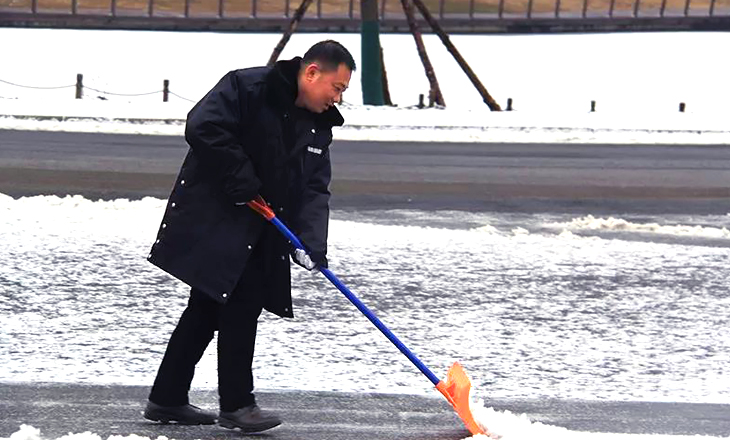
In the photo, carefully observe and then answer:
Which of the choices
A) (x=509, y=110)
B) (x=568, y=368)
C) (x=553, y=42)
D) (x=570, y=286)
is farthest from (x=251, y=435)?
(x=553, y=42)

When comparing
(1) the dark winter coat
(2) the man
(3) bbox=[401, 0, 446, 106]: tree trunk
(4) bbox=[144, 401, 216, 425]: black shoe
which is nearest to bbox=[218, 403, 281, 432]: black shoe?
(2) the man

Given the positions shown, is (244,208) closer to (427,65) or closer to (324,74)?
(324,74)

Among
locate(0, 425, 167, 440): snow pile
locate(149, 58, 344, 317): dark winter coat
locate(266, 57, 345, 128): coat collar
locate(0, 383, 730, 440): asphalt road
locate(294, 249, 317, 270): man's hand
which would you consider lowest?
locate(0, 383, 730, 440): asphalt road

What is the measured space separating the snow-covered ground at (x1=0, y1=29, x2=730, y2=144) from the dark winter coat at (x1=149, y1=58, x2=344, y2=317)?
63.8 ft

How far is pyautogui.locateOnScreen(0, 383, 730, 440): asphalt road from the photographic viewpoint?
5312mm

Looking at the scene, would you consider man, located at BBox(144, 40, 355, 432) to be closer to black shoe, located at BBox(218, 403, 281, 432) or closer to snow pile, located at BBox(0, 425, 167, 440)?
black shoe, located at BBox(218, 403, 281, 432)

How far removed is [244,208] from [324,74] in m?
0.59

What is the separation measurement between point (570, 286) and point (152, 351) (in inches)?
122

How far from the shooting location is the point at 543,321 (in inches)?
302

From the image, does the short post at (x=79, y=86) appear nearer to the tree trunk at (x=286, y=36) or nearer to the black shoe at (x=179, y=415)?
the tree trunk at (x=286, y=36)

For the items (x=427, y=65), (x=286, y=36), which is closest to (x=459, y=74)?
(x=427, y=65)

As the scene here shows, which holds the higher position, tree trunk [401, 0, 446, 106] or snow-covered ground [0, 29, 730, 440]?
tree trunk [401, 0, 446, 106]

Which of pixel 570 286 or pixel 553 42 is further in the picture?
pixel 553 42

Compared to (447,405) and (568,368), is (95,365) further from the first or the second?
(568,368)
